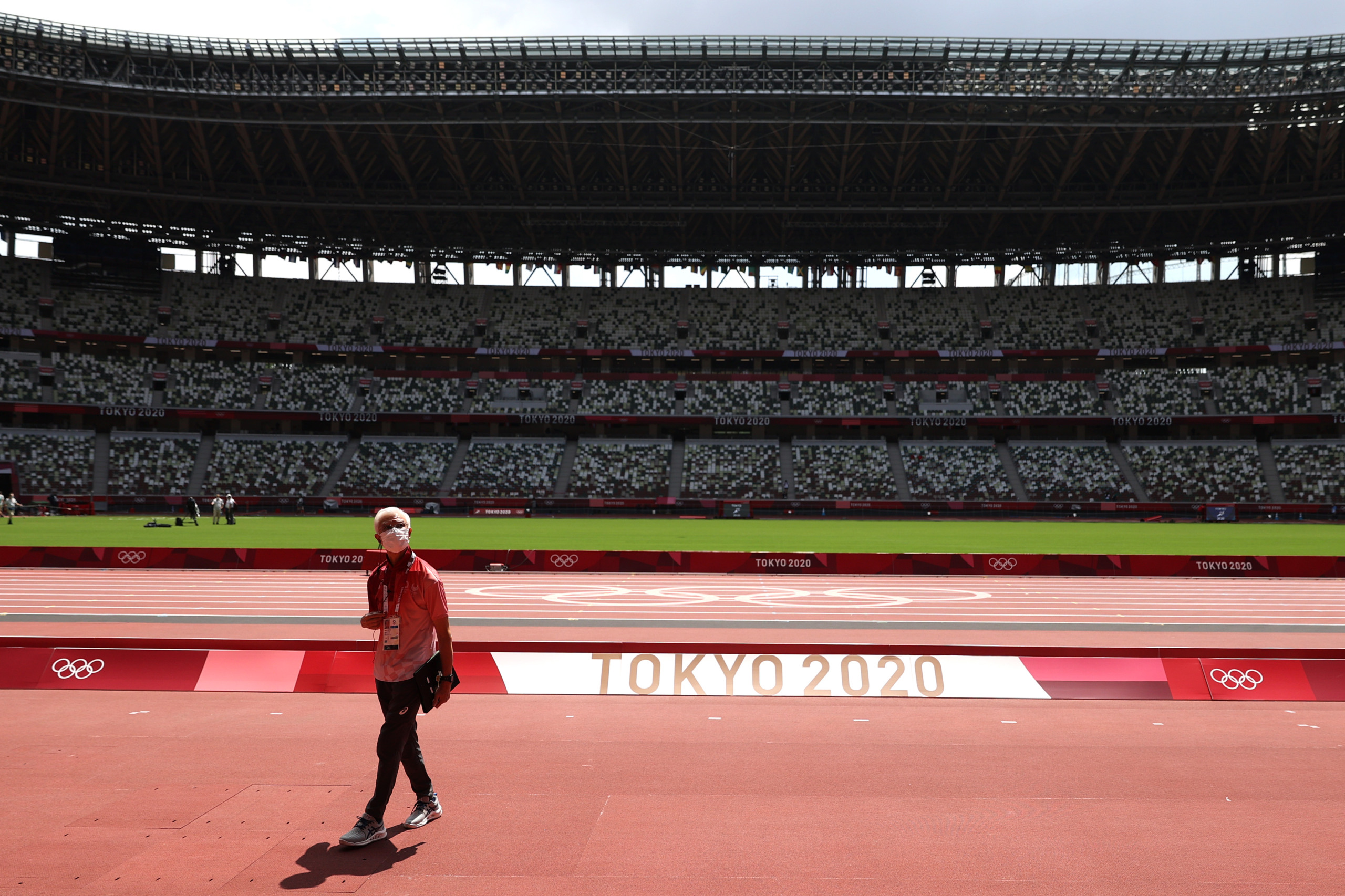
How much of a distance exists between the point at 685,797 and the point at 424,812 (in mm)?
1821

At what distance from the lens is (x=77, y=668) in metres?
8.70

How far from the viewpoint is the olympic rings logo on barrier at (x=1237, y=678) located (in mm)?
8523

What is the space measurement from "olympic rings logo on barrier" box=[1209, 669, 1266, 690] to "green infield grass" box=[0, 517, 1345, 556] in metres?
16.2

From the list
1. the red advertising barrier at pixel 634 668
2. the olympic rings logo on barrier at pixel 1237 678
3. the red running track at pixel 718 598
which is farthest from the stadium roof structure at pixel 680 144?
the olympic rings logo on barrier at pixel 1237 678

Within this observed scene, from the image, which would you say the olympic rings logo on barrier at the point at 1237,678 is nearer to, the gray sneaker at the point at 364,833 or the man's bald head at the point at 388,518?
the gray sneaker at the point at 364,833

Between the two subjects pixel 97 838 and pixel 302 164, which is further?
pixel 302 164

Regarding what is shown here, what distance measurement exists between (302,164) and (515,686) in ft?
178

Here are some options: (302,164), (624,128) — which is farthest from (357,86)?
(624,128)

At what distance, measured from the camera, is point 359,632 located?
12234mm

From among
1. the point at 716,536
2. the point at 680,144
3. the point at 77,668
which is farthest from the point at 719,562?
the point at 680,144

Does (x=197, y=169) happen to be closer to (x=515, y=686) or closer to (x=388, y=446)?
(x=388, y=446)

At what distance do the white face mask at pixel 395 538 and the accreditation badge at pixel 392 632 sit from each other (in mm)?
430

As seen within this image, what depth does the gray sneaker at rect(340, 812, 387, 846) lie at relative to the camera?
4867mm

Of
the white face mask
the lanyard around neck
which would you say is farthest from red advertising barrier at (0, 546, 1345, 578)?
the white face mask
